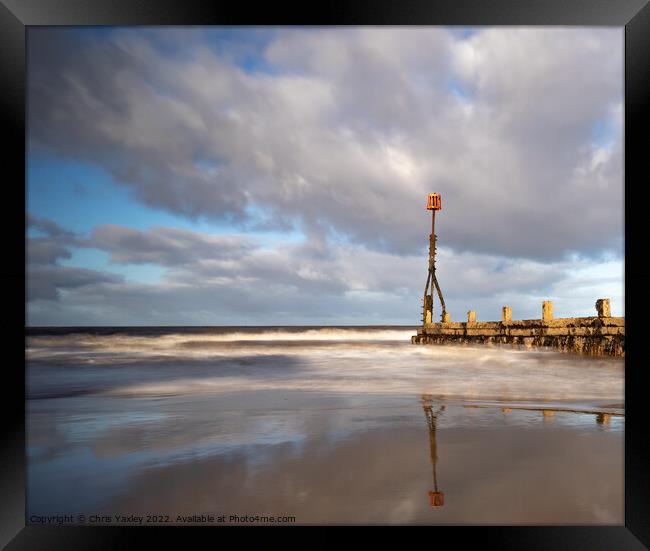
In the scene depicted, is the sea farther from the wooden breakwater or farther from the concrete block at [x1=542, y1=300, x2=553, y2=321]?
the concrete block at [x1=542, y1=300, x2=553, y2=321]

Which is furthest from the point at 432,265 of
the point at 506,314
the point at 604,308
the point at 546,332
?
the point at 604,308

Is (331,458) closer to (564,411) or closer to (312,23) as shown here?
(564,411)

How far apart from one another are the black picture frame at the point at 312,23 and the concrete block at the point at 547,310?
11445 millimetres

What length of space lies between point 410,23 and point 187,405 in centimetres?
492

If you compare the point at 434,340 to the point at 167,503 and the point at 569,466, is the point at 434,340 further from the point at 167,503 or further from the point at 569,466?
the point at 167,503

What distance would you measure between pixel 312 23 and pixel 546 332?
1286 centimetres

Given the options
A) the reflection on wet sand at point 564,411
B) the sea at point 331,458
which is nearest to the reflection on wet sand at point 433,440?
the sea at point 331,458

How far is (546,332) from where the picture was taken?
534 inches

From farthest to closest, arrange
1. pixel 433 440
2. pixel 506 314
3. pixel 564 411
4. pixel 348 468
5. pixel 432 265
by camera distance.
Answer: pixel 432 265 → pixel 506 314 → pixel 564 411 → pixel 433 440 → pixel 348 468

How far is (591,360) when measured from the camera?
35.4 ft

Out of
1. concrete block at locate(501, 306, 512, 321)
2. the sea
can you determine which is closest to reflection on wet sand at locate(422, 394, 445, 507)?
the sea

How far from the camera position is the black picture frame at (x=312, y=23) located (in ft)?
10.1

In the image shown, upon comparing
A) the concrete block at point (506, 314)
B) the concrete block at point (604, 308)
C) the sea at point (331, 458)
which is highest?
the concrete block at point (604, 308)

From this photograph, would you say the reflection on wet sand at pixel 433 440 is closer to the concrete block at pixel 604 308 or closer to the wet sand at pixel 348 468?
the wet sand at pixel 348 468
